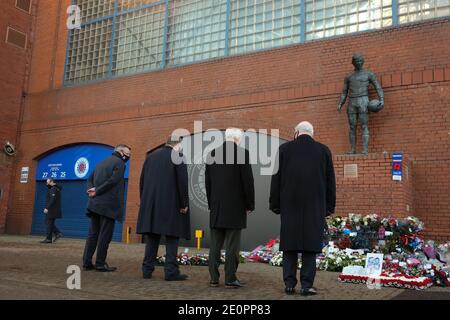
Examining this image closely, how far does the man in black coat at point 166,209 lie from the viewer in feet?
19.0

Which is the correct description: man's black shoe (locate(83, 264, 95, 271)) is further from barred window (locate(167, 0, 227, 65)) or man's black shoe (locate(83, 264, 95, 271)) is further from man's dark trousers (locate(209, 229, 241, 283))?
barred window (locate(167, 0, 227, 65))

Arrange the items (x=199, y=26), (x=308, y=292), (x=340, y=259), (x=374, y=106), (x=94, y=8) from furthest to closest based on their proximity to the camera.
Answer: (x=94, y=8) → (x=199, y=26) → (x=374, y=106) → (x=340, y=259) → (x=308, y=292)

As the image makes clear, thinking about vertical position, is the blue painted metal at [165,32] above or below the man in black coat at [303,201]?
above

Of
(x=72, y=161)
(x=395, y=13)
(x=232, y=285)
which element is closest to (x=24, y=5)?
(x=72, y=161)

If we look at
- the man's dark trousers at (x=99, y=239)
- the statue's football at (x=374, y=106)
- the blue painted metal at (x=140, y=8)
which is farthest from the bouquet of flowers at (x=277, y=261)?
the blue painted metal at (x=140, y=8)

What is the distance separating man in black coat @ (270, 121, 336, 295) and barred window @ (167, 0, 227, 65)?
870cm

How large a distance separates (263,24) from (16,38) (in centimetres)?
950

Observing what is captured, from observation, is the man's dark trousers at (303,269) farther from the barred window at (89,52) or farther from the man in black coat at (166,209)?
the barred window at (89,52)

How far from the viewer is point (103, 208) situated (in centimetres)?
668

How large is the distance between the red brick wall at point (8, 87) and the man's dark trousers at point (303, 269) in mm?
14058

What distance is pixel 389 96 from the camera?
10398 mm

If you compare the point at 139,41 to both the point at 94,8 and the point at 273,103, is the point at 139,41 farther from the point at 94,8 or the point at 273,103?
the point at 273,103

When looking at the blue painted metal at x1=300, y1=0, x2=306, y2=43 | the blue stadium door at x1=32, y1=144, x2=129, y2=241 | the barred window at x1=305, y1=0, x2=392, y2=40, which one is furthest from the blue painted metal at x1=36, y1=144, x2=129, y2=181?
the barred window at x1=305, y1=0, x2=392, y2=40

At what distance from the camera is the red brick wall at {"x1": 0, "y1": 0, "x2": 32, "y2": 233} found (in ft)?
53.7
